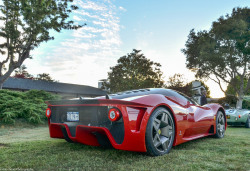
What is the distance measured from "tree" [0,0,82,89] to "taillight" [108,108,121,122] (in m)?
15.7

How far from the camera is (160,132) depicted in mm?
2930

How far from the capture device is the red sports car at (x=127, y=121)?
2.54 m

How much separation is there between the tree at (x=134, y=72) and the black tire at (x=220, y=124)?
56.7ft

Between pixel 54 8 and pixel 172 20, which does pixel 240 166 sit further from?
pixel 54 8

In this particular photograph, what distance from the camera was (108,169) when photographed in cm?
220

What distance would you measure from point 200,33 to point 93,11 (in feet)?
50.0

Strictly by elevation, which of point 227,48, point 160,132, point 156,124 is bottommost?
point 160,132

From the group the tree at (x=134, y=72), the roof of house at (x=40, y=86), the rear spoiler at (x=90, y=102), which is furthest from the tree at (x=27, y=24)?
the rear spoiler at (x=90, y=102)

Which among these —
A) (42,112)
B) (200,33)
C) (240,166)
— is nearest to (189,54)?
(200,33)

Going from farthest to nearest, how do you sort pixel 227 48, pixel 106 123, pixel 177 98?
pixel 227 48
pixel 177 98
pixel 106 123

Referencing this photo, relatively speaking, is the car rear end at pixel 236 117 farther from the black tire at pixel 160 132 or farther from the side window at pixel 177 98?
the black tire at pixel 160 132

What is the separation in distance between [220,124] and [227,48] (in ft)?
57.2

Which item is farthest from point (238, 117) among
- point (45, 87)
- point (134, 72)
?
point (45, 87)

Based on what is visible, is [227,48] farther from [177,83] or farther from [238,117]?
[238,117]
